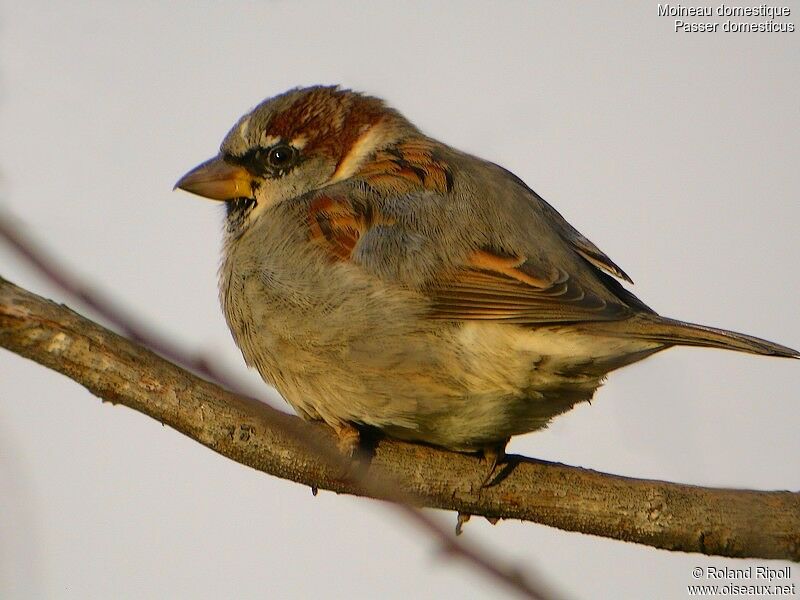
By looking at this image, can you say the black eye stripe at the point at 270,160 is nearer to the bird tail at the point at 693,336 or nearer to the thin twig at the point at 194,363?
the bird tail at the point at 693,336

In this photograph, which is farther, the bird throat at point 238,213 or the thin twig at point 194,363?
the bird throat at point 238,213

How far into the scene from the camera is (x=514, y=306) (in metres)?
3.94

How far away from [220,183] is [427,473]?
1.85 meters

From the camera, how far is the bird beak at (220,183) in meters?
4.95

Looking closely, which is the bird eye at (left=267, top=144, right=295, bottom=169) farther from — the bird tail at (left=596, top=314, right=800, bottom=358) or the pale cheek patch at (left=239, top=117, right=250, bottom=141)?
the bird tail at (left=596, top=314, right=800, bottom=358)

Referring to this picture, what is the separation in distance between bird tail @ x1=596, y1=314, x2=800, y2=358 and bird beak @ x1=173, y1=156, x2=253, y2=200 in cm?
206

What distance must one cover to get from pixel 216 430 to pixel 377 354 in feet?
2.35

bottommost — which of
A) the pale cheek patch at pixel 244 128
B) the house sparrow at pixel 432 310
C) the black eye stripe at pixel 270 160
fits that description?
the house sparrow at pixel 432 310

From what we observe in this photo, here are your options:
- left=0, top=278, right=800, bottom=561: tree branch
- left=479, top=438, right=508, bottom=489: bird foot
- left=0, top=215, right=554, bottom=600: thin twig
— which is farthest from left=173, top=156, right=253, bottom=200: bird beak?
left=0, top=215, right=554, bottom=600: thin twig

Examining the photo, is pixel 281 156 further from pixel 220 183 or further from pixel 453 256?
pixel 453 256

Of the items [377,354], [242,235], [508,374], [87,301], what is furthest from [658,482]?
[87,301]

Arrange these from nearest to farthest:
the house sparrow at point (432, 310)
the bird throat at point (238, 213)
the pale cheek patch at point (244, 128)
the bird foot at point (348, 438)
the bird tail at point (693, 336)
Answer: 1. the bird tail at point (693, 336)
2. the house sparrow at point (432, 310)
3. the bird foot at point (348, 438)
4. the bird throat at point (238, 213)
5. the pale cheek patch at point (244, 128)

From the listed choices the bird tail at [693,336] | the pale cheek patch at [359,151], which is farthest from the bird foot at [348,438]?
the pale cheek patch at [359,151]

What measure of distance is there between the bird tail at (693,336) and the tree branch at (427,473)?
643 millimetres
